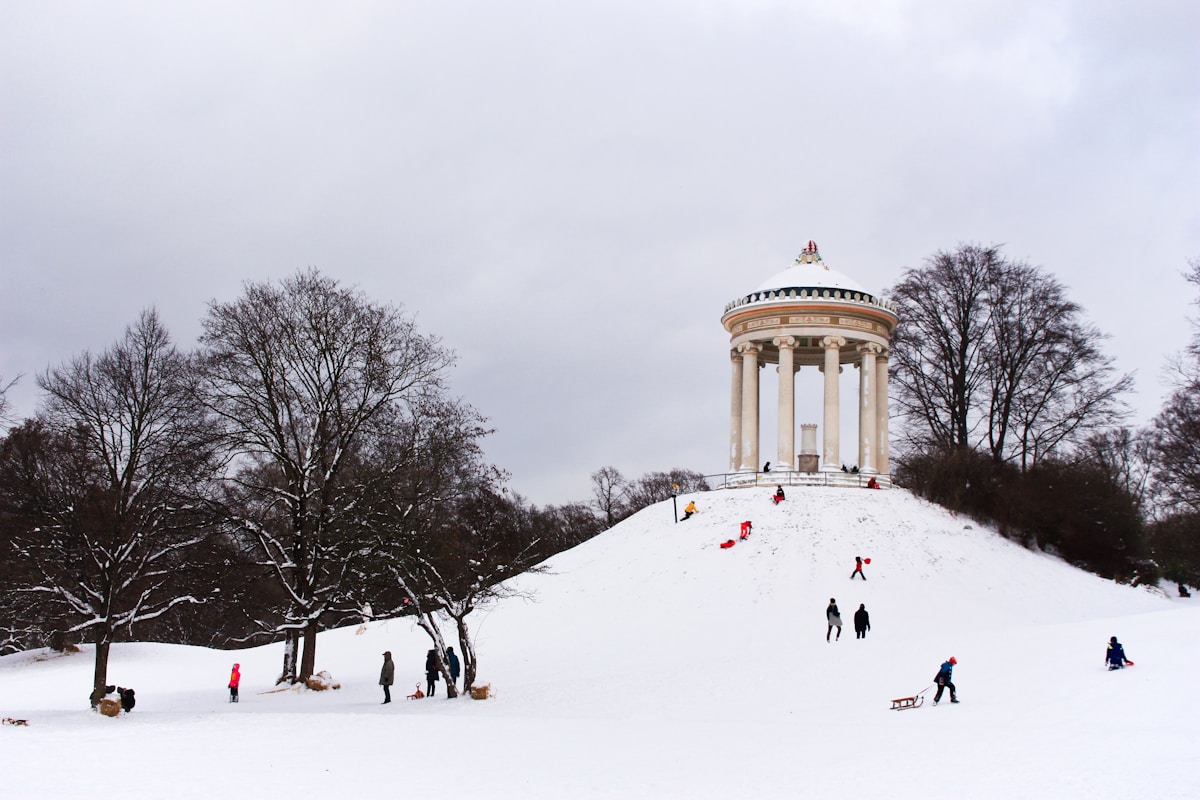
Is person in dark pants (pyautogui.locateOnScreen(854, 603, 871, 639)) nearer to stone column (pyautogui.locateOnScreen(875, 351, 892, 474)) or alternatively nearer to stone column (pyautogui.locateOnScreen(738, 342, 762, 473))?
stone column (pyautogui.locateOnScreen(738, 342, 762, 473))

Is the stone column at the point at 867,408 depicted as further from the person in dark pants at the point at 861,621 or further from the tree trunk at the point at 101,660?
the tree trunk at the point at 101,660

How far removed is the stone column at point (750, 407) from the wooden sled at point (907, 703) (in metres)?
24.5

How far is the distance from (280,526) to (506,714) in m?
12.5

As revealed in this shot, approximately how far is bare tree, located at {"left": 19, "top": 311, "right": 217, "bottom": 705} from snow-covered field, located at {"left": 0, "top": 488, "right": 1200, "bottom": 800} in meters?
2.55

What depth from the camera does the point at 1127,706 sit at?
17.0 meters

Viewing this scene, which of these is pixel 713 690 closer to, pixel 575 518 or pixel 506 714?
pixel 506 714

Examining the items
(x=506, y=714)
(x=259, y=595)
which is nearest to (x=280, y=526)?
(x=259, y=595)

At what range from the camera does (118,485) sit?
22.7 meters

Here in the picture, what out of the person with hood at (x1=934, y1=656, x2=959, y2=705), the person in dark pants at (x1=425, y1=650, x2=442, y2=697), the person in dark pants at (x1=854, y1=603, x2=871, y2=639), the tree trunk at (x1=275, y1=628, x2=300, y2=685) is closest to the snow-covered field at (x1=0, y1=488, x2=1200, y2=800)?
the person in dark pants at (x1=854, y1=603, x2=871, y2=639)

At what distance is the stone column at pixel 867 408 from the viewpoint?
144 ft

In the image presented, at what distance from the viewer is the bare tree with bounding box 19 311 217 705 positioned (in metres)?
21.9

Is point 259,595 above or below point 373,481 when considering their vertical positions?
below

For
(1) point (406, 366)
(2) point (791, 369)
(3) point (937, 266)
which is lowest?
(1) point (406, 366)

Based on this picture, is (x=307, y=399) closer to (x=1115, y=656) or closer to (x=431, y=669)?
(x=431, y=669)
